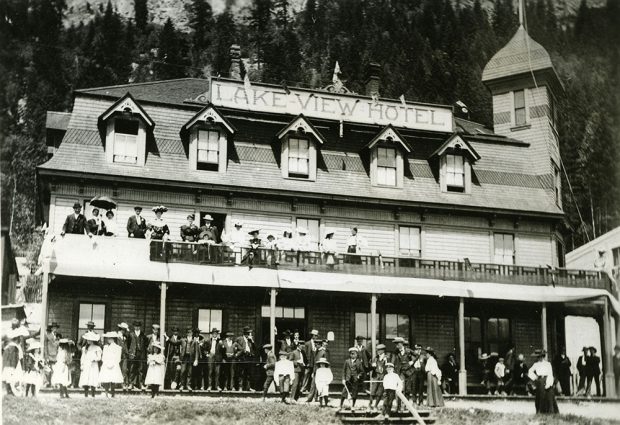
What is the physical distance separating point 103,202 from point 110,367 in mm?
5524

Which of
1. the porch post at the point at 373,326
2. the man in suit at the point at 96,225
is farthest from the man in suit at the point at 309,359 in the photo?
the man in suit at the point at 96,225

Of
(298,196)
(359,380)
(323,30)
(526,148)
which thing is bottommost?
(359,380)

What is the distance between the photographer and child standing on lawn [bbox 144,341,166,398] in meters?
17.1

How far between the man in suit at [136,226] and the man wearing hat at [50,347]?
288cm

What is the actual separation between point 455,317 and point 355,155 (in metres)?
5.52

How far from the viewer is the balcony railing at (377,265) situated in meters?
20.5

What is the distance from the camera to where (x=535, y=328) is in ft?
83.1

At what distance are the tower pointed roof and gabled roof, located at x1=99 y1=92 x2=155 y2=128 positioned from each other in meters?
11.0

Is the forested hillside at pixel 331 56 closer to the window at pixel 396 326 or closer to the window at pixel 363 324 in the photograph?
the window at pixel 396 326

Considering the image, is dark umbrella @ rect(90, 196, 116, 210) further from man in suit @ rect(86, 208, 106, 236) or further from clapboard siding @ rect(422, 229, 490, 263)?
clapboard siding @ rect(422, 229, 490, 263)

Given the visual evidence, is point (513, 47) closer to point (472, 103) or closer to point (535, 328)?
point (472, 103)

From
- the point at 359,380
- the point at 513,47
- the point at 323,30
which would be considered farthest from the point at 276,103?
the point at 359,380

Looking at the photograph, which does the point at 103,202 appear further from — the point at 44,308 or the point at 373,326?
the point at 373,326

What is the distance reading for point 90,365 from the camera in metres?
16.8
